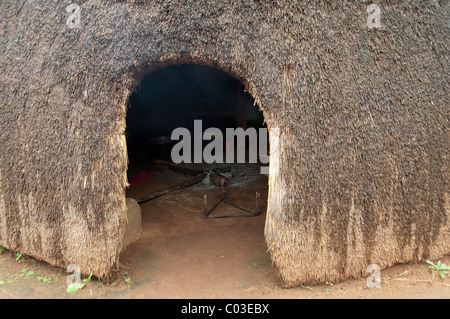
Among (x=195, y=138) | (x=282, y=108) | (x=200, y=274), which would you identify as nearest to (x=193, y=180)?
(x=195, y=138)

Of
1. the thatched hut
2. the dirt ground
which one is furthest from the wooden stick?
the thatched hut

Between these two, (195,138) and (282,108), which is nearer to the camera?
(282,108)

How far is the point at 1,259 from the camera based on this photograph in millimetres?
3455

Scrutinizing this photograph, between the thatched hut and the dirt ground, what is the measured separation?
0.17 m

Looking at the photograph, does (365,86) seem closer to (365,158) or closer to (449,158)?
(365,158)

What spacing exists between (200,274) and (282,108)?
1.78 m

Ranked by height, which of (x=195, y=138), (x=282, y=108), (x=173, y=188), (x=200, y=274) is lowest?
(x=200, y=274)

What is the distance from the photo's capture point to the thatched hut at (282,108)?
105 inches

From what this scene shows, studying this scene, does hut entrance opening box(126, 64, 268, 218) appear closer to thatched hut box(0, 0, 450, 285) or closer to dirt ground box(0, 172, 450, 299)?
dirt ground box(0, 172, 450, 299)

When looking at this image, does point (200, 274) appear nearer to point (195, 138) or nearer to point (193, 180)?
point (193, 180)

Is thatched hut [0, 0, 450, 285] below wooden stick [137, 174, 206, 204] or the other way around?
the other way around

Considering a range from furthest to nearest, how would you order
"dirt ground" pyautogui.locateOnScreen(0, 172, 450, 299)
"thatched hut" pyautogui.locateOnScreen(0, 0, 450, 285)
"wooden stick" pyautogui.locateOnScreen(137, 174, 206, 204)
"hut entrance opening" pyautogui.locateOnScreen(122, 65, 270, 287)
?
"wooden stick" pyautogui.locateOnScreen(137, 174, 206, 204) < "hut entrance opening" pyautogui.locateOnScreen(122, 65, 270, 287) < "dirt ground" pyautogui.locateOnScreen(0, 172, 450, 299) < "thatched hut" pyautogui.locateOnScreen(0, 0, 450, 285)

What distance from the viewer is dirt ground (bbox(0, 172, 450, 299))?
284 centimetres

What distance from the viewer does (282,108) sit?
2.68m
